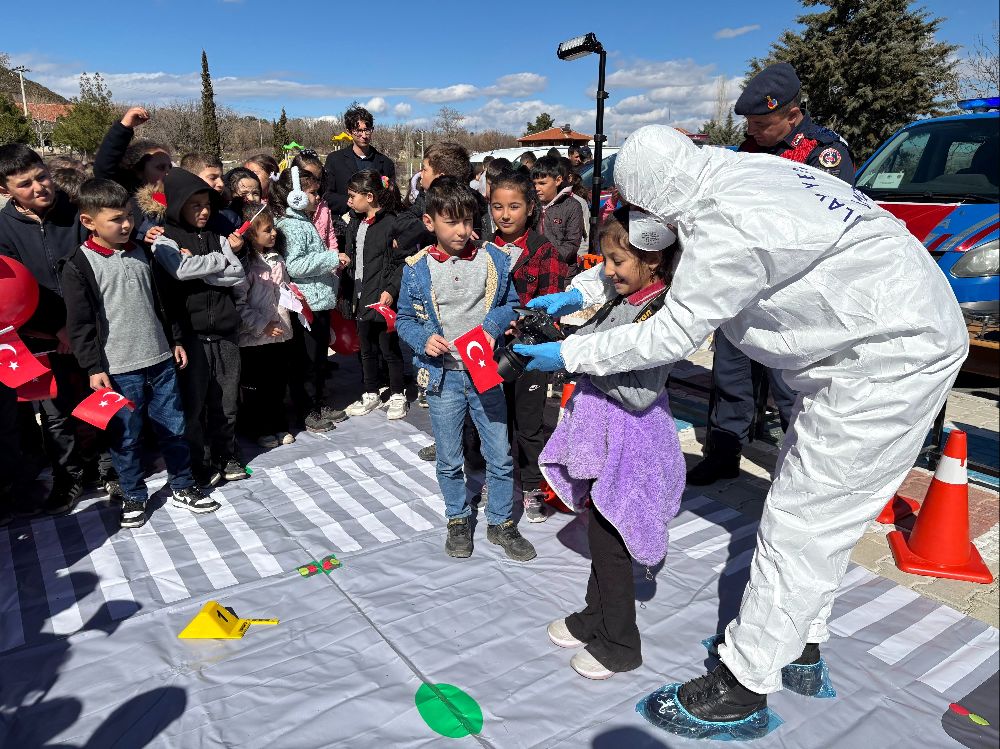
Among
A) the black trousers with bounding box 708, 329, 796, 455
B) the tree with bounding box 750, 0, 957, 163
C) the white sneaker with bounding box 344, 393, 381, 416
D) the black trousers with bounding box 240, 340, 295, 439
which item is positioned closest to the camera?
the black trousers with bounding box 708, 329, 796, 455

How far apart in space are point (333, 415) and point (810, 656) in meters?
3.65

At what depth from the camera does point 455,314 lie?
3113 millimetres

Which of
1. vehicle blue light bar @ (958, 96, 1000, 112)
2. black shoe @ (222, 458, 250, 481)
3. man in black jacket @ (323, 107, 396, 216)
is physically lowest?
black shoe @ (222, 458, 250, 481)

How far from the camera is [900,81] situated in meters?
22.9

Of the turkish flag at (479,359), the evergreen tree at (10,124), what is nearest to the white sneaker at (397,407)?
the turkish flag at (479,359)

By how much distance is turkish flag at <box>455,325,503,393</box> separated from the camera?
9.02 ft

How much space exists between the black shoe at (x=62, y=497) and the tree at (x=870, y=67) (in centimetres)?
2578

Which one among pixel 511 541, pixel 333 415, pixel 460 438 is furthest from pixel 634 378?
pixel 333 415

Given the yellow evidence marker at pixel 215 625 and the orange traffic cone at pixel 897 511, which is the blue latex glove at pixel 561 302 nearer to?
the yellow evidence marker at pixel 215 625

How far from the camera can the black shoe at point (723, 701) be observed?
7.24 feet

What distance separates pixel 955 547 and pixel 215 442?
4.06 metres

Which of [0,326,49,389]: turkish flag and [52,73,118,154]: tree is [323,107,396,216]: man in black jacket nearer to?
[0,326,49,389]: turkish flag

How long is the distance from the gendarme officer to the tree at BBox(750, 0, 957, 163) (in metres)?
23.3

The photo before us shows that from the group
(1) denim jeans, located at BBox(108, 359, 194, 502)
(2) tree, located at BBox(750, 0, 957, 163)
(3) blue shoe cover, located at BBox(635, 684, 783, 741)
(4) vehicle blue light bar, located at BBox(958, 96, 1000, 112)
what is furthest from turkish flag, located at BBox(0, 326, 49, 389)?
(2) tree, located at BBox(750, 0, 957, 163)
